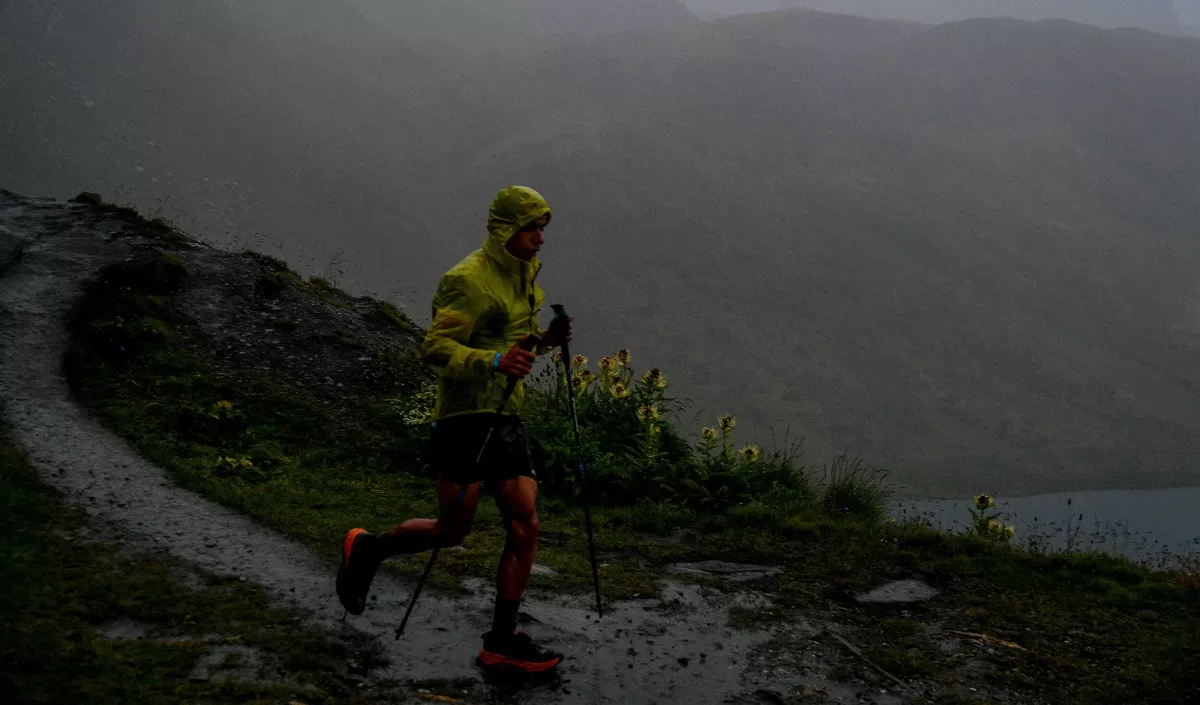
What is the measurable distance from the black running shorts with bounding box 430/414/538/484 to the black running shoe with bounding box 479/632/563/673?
2.98ft

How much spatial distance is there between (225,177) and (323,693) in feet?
219

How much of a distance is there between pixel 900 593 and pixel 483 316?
14.6 ft

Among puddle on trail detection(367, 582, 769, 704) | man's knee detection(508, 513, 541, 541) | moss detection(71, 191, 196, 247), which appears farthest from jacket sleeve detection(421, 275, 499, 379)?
moss detection(71, 191, 196, 247)

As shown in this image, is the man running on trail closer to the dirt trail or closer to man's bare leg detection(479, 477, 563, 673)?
man's bare leg detection(479, 477, 563, 673)

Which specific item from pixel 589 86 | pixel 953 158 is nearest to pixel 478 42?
pixel 589 86

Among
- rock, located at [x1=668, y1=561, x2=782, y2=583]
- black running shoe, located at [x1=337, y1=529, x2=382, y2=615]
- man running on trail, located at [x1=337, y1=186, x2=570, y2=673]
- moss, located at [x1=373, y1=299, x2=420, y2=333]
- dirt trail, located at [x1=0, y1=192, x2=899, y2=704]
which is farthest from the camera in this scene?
moss, located at [x1=373, y1=299, x2=420, y2=333]

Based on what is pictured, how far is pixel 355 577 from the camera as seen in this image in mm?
4879

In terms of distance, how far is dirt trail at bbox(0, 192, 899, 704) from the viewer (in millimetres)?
4668

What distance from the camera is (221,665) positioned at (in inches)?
164

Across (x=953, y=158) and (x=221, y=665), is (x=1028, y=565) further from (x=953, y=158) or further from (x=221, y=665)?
(x=953, y=158)

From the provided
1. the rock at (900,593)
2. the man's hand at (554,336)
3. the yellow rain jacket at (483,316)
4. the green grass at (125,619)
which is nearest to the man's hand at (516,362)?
the yellow rain jacket at (483,316)

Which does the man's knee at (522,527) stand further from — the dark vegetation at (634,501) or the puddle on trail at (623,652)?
the dark vegetation at (634,501)

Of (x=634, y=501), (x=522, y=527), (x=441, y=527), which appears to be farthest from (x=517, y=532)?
(x=634, y=501)

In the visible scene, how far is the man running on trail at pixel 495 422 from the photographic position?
4414mm
